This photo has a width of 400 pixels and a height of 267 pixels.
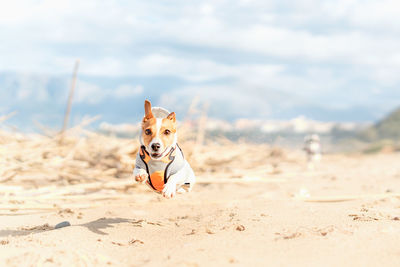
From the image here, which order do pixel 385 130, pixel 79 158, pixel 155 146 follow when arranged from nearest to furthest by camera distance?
pixel 155 146, pixel 79 158, pixel 385 130

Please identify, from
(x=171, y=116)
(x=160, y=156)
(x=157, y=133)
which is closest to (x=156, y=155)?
(x=160, y=156)

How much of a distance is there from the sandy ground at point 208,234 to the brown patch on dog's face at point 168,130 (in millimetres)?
672

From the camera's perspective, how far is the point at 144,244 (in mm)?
3029

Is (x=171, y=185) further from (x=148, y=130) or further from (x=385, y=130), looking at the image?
(x=385, y=130)

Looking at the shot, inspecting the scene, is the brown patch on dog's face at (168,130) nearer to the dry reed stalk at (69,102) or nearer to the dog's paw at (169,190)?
the dog's paw at (169,190)

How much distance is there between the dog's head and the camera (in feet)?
8.32

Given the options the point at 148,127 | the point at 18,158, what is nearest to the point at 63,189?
the point at 18,158

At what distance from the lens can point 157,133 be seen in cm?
254

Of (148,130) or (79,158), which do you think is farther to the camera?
(79,158)

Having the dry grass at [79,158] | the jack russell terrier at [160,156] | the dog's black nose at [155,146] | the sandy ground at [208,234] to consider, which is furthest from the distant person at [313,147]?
the dog's black nose at [155,146]

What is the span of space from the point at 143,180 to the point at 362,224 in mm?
1639

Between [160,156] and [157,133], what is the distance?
0.47 ft

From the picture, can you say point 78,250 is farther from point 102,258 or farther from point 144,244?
point 144,244

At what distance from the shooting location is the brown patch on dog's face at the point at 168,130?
101 inches
